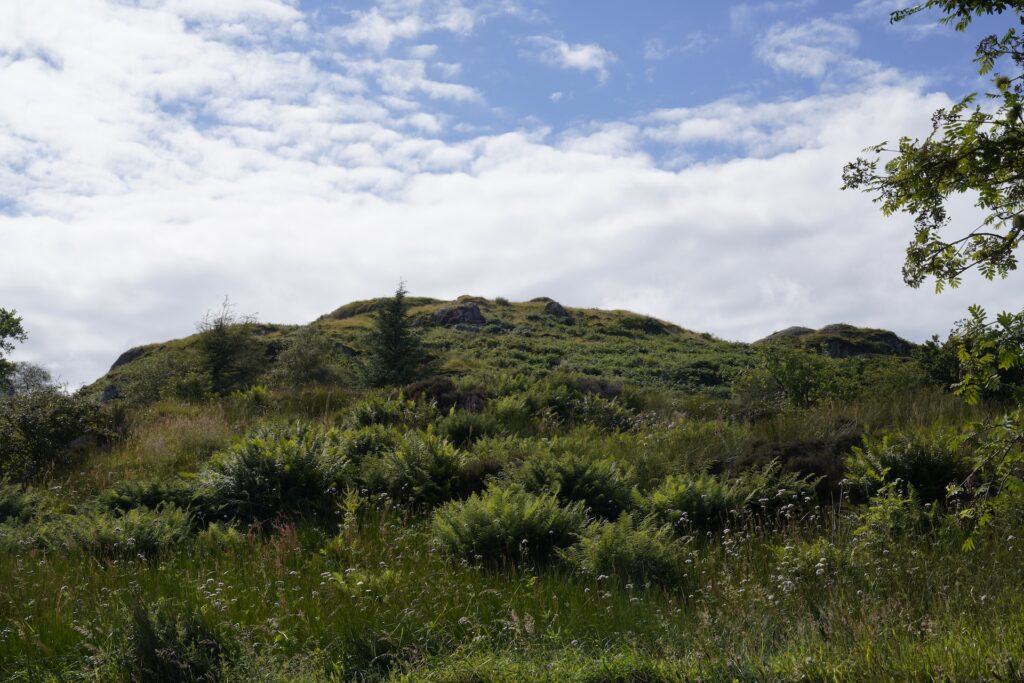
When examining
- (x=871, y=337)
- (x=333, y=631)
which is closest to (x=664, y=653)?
(x=333, y=631)

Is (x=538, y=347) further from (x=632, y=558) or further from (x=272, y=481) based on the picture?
(x=632, y=558)

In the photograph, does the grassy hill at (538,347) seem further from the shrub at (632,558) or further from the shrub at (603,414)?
the shrub at (632,558)

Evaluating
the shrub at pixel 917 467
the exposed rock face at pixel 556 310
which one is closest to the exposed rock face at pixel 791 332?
the exposed rock face at pixel 556 310

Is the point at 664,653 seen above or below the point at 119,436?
below

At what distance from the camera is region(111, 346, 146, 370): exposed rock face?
61.8 metres

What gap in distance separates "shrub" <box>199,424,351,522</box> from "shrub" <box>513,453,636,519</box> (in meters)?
2.41

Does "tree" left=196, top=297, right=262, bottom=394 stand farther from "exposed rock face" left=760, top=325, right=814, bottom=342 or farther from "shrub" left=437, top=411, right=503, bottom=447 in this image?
"exposed rock face" left=760, top=325, right=814, bottom=342

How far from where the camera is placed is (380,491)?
9039 millimetres

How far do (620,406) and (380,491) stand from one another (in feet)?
24.2

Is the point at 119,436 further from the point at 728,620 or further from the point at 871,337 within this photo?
the point at 871,337

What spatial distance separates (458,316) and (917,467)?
Answer: 2078 inches

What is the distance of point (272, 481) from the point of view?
8.97m

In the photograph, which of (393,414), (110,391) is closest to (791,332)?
(110,391)

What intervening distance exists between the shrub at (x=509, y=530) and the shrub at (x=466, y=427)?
5.12 m
